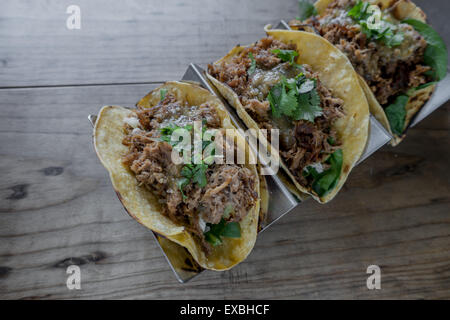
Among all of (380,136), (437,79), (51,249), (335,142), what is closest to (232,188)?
(335,142)

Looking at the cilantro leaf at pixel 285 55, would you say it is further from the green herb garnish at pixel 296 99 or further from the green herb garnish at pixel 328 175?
the green herb garnish at pixel 328 175

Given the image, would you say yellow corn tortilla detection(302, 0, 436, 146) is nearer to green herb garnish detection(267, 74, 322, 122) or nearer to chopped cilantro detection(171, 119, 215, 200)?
green herb garnish detection(267, 74, 322, 122)

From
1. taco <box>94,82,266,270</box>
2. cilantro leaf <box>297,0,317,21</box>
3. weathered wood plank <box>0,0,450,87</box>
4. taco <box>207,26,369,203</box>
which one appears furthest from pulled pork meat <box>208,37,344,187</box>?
weathered wood plank <box>0,0,450,87</box>

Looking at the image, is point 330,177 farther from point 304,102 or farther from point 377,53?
point 377,53

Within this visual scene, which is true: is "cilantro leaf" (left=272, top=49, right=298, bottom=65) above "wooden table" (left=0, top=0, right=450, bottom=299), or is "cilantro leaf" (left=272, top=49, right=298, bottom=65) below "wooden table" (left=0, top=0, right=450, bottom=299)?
above

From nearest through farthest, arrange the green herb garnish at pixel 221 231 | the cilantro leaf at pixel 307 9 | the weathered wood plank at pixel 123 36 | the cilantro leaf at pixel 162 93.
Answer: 1. the green herb garnish at pixel 221 231
2. the cilantro leaf at pixel 162 93
3. the cilantro leaf at pixel 307 9
4. the weathered wood plank at pixel 123 36

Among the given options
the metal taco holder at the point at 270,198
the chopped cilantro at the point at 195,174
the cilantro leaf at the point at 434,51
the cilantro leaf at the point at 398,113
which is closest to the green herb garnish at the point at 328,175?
the metal taco holder at the point at 270,198

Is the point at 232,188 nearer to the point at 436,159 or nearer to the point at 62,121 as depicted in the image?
the point at 62,121
